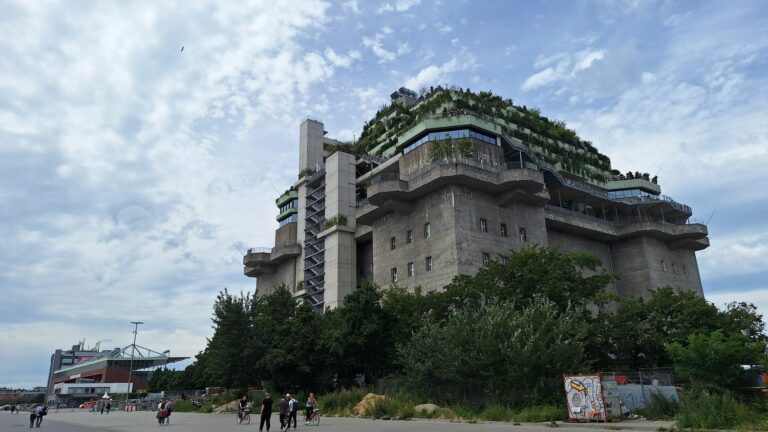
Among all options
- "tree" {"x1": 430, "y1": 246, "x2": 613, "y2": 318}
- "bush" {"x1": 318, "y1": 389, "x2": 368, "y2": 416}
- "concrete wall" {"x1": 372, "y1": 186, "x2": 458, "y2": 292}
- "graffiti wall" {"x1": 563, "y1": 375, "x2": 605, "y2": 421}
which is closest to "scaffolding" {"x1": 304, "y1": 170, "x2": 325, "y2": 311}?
"concrete wall" {"x1": 372, "y1": 186, "x2": 458, "y2": 292}

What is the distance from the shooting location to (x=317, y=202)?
8000 centimetres

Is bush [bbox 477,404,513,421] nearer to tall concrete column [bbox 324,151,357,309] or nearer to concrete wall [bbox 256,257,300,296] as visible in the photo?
tall concrete column [bbox 324,151,357,309]

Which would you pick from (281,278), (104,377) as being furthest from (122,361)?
(281,278)

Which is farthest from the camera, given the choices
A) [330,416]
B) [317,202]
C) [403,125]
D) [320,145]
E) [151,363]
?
[151,363]

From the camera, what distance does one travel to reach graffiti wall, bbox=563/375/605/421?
23.6 meters

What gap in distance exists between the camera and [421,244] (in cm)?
5841

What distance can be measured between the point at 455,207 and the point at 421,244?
5849mm

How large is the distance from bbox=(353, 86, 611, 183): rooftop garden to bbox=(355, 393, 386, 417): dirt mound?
42172 millimetres

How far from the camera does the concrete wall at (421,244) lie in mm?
54562

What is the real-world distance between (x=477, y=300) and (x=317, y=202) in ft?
139

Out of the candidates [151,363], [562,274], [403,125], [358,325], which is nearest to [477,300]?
[562,274]

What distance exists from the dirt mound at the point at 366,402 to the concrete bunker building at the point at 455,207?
20502 mm

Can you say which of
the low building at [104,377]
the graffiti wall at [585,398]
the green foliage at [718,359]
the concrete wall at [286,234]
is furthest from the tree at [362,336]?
the low building at [104,377]

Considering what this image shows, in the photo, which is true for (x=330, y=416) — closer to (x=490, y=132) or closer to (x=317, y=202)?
(x=490, y=132)
